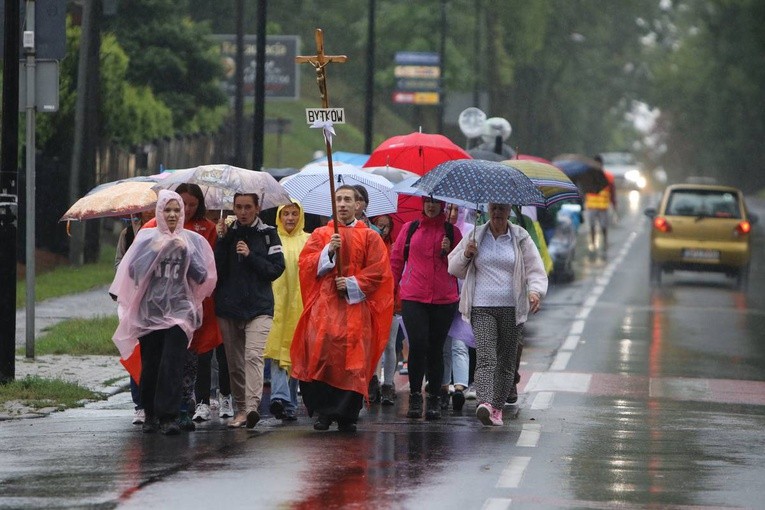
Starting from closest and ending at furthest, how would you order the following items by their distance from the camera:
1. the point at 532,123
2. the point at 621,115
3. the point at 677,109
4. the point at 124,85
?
the point at 124,85 < the point at 532,123 < the point at 677,109 < the point at 621,115

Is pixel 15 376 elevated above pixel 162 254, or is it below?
below

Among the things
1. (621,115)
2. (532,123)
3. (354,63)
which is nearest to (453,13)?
(354,63)

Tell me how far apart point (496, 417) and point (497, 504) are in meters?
3.35

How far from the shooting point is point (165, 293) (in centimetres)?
1102

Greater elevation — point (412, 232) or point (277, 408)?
point (412, 232)

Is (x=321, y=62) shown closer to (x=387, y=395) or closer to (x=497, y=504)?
(x=387, y=395)

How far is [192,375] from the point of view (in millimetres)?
11562

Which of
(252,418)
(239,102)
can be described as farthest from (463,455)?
(239,102)

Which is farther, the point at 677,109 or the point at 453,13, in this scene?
the point at 677,109

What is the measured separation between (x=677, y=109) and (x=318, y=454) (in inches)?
3425

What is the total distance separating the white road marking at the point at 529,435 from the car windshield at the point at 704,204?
57.4 ft

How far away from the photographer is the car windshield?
2875 cm

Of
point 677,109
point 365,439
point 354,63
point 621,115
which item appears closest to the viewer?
point 365,439

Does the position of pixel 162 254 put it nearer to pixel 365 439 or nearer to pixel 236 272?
pixel 236 272
